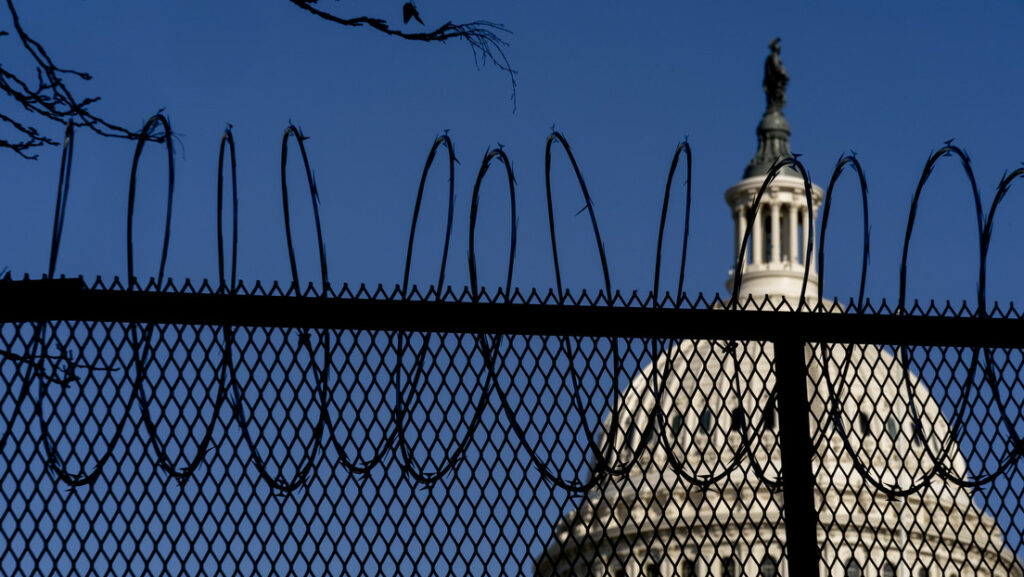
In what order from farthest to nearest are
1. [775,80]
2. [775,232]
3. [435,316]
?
[775,80] → [775,232] → [435,316]

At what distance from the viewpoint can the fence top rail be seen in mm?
4047

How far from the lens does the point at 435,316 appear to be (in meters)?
4.10

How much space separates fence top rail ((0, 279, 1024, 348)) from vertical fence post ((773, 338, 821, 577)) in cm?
9

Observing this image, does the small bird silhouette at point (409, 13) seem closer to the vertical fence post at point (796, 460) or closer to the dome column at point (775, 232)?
the vertical fence post at point (796, 460)

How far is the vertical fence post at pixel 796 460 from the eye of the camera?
13.5 ft

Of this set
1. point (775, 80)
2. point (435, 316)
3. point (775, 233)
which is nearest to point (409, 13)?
point (435, 316)

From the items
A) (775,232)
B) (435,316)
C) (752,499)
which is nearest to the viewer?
(435,316)

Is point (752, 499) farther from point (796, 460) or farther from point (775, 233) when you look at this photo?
point (775, 233)

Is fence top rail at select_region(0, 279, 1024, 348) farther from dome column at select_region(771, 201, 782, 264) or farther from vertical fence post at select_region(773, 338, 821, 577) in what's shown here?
dome column at select_region(771, 201, 782, 264)

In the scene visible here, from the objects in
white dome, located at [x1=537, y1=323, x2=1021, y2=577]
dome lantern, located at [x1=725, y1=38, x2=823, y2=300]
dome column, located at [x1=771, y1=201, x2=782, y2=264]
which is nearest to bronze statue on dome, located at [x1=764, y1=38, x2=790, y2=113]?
dome lantern, located at [x1=725, y1=38, x2=823, y2=300]

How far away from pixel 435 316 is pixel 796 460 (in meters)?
1.07

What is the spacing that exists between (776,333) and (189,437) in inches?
62.9

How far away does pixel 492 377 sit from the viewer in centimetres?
415

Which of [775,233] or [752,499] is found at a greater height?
[775,233]
